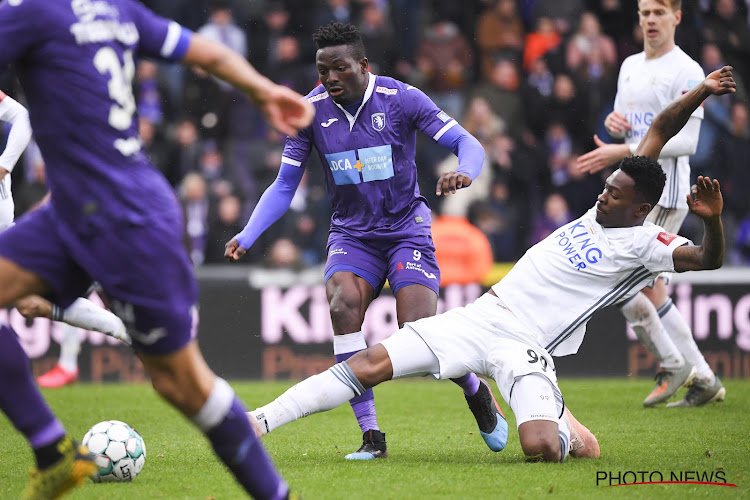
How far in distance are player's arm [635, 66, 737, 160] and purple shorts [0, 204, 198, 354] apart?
3.81 metres

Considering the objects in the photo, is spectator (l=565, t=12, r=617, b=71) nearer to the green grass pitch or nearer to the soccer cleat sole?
the green grass pitch

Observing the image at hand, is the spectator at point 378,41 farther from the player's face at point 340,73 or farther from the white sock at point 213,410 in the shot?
the white sock at point 213,410

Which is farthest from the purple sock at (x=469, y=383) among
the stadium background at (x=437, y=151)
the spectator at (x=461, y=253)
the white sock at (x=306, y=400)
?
the spectator at (x=461, y=253)

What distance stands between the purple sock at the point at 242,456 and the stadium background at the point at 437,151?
711cm

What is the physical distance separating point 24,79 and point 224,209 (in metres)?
8.58

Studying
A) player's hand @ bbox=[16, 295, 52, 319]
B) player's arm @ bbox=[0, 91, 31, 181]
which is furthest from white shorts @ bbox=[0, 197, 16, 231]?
player's hand @ bbox=[16, 295, 52, 319]

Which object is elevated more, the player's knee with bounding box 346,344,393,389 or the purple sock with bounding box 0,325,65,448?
the purple sock with bounding box 0,325,65,448

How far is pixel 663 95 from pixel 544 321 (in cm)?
312

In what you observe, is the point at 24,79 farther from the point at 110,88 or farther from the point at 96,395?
the point at 96,395

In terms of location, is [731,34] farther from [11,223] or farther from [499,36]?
[11,223]

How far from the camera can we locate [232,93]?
1357 centimetres

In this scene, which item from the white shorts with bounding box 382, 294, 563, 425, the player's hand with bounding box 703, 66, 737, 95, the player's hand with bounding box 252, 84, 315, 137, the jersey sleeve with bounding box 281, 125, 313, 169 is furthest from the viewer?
the jersey sleeve with bounding box 281, 125, 313, 169

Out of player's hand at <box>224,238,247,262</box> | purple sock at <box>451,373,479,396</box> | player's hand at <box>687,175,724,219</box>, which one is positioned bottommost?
purple sock at <box>451,373,479,396</box>

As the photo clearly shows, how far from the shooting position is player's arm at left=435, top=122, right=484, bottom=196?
531 cm
